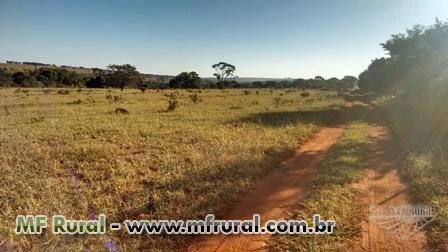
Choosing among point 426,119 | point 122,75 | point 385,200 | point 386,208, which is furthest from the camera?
point 122,75

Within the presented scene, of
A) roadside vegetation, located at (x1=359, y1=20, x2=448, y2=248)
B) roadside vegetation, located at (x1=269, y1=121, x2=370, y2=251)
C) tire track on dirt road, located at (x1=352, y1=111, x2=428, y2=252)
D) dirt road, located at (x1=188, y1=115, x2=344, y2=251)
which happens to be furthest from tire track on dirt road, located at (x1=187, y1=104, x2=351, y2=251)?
roadside vegetation, located at (x1=359, y1=20, x2=448, y2=248)

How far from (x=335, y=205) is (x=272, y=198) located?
1.23 meters

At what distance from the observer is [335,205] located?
22.1 feet

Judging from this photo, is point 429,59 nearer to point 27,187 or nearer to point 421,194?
point 421,194

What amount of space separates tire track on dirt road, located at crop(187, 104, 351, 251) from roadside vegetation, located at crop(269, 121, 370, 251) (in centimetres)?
24

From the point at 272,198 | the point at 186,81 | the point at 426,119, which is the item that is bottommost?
the point at 272,198

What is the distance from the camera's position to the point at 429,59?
29625mm

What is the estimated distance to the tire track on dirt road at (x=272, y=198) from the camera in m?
5.52

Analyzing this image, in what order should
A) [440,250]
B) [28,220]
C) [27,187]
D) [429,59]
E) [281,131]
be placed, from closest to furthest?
[440,250]
[28,220]
[27,187]
[281,131]
[429,59]

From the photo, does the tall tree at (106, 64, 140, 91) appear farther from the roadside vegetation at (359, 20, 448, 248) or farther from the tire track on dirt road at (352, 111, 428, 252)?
the tire track on dirt road at (352, 111, 428, 252)

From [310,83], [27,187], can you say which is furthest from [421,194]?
[310,83]

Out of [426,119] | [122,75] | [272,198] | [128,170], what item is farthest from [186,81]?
[272,198]

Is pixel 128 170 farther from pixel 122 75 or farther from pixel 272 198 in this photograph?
pixel 122 75

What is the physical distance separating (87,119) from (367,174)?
1453cm
